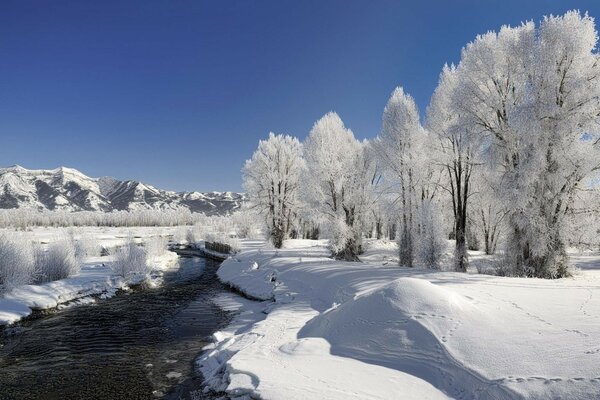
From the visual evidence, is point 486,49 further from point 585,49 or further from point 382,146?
point 382,146

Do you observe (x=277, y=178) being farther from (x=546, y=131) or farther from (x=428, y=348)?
(x=428, y=348)

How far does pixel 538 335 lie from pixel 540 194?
12253 mm

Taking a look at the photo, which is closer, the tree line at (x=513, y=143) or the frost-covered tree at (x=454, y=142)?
the tree line at (x=513, y=143)

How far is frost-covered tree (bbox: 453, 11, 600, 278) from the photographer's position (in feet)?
53.2

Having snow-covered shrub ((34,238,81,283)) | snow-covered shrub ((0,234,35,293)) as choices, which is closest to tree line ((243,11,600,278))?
snow-covered shrub ((34,238,81,283))

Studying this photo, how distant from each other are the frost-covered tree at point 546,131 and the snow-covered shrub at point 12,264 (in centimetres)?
2464

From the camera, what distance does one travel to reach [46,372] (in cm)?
1020

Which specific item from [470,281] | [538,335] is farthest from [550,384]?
[470,281]

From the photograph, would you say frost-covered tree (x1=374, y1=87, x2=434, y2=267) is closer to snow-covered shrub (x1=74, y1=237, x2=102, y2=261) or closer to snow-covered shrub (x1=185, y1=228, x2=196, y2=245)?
snow-covered shrub (x1=74, y1=237, x2=102, y2=261)

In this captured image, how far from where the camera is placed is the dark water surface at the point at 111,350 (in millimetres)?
9195

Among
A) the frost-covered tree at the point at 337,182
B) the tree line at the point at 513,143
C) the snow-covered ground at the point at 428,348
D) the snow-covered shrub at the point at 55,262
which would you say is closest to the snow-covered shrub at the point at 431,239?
the tree line at the point at 513,143

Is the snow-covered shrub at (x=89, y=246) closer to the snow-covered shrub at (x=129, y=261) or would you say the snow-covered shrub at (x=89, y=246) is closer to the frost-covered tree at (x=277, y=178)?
the snow-covered shrub at (x=129, y=261)

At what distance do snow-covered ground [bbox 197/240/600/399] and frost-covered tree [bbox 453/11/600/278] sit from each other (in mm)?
5413

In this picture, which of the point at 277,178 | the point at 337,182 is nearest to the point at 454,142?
the point at 337,182
